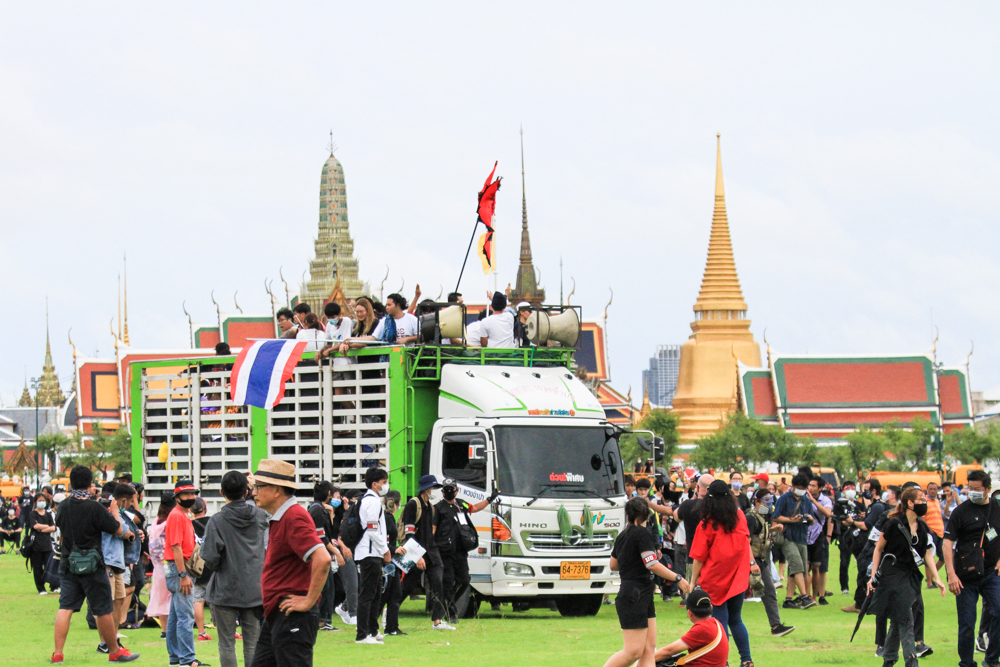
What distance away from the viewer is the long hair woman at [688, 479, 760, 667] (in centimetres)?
1130

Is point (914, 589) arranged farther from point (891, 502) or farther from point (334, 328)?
point (334, 328)

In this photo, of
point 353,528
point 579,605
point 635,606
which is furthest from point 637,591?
point 579,605

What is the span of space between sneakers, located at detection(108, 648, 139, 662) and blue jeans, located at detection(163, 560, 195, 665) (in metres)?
0.55

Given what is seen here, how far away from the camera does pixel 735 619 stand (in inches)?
456

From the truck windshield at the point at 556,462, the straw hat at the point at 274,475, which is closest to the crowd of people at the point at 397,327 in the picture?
the truck windshield at the point at 556,462

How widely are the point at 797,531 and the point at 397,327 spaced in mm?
5346

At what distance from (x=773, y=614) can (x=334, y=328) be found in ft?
21.7

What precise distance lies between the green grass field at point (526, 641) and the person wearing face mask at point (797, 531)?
0.97 feet

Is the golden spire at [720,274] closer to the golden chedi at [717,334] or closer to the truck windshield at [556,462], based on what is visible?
the golden chedi at [717,334]

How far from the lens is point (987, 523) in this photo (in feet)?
39.4

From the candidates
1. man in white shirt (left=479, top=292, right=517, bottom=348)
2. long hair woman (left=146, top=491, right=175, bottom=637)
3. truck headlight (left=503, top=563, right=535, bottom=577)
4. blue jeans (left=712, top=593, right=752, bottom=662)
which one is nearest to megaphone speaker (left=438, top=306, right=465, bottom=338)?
man in white shirt (left=479, top=292, right=517, bottom=348)

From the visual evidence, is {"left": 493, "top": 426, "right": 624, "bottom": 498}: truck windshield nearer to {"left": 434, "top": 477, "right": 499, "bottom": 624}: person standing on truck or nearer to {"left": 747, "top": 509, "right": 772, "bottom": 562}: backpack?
{"left": 434, "top": 477, "right": 499, "bottom": 624}: person standing on truck

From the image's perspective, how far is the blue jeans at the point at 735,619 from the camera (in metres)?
11.4

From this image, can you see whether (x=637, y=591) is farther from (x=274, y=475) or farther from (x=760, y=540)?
(x=760, y=540)
